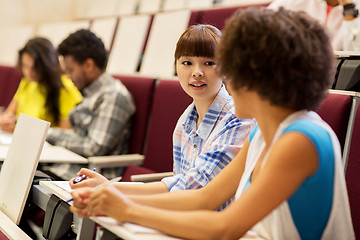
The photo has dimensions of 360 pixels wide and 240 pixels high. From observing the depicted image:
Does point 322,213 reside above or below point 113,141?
above

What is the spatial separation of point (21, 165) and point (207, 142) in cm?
52

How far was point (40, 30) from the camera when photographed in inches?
156

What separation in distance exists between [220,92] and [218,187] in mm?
380

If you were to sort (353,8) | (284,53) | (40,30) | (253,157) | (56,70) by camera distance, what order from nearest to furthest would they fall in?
(284,53), (253,157), (353,8), (56,70), (40,30)

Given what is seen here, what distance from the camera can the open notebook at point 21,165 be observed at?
43.8 inches

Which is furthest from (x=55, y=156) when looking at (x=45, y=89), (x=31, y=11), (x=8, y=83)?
(x=31, y=11)

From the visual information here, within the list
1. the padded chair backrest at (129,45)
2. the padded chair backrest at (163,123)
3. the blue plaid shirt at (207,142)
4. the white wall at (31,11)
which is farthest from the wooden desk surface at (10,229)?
the white wall at (31,11)

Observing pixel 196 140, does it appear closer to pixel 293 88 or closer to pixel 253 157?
pixel 253 157

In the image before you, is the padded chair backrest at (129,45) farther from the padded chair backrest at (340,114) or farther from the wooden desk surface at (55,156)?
the padded chair backrest at (340,114)

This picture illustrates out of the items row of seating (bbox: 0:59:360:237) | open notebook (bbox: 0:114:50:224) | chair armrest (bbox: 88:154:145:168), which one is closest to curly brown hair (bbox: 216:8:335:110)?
row of seating (bbox: 0:59:360:237)

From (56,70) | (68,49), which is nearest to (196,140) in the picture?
(68,49)

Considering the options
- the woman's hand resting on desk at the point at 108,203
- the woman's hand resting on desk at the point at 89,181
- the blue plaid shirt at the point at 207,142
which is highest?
the blue plaid shirt at the point at 207,142

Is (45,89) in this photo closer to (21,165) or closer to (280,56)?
(21,165)

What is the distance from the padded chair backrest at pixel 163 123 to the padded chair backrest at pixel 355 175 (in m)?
0.74
